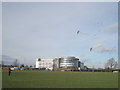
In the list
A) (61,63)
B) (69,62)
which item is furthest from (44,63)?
(69,62)

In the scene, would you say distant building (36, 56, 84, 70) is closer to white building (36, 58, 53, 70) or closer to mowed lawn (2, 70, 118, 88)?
white building (36, 58, 53, 70)

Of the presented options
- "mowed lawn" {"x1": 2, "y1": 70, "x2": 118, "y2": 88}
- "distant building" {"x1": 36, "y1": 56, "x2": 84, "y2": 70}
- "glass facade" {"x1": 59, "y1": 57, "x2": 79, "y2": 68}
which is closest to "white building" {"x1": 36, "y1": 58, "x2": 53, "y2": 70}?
"distant building" {"x1": 36, "y1": 56, "x2": 84, "y2": 70}

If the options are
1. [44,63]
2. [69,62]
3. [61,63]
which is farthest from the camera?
[44,63]

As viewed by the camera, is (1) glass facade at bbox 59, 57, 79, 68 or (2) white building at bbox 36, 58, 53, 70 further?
(2) white building at bbox 36, 58, 53, 70

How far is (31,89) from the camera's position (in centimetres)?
1338

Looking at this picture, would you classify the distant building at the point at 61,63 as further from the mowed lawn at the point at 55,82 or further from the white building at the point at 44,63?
the mowed lawn at the point at 55,82

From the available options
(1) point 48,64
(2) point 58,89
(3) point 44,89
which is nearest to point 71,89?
(2) point 58,89

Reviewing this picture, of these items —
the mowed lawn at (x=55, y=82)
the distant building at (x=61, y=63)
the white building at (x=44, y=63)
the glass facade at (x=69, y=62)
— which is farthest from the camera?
the white building at (x=44, y=63)

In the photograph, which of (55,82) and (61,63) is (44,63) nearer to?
(61,63)

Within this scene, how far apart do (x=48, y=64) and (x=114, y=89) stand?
16636cm

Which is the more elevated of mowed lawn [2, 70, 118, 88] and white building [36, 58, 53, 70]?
mowed lawn [2, 70, 118, 88]

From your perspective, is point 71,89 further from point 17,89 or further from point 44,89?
point 17,89

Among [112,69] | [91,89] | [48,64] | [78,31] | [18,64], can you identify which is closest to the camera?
[91,89]

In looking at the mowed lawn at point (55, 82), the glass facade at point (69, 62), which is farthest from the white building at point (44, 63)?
the mowed lawn at point (55, 82)
